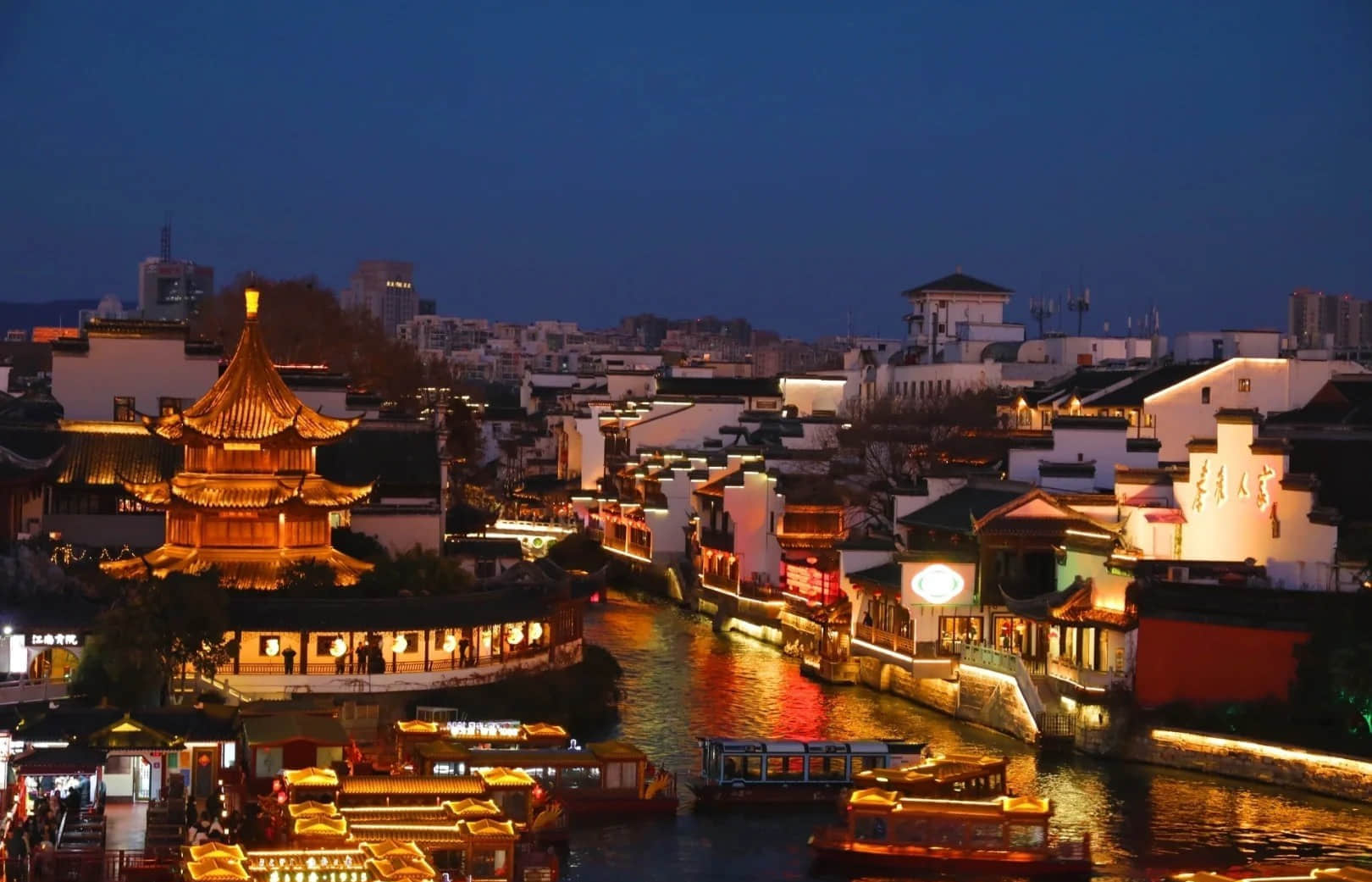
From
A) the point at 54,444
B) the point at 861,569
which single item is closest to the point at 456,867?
the point at 861,569

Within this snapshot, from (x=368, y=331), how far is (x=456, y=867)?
188 ft

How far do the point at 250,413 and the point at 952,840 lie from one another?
1721 cm

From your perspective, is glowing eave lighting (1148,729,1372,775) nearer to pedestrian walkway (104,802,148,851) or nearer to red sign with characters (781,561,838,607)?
pedestrian walkway (104,802,148,851)

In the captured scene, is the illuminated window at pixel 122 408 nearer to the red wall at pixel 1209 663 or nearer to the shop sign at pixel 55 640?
the shop sign at pixel 55 640

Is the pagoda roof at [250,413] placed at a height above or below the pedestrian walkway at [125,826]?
above

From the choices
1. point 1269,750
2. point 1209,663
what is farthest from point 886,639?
point 1269,750

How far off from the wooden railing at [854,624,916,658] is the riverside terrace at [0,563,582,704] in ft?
22.4

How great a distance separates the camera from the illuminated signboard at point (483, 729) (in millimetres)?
33406

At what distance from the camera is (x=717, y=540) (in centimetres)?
5975

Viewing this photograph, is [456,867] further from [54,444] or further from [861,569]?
[54,444]

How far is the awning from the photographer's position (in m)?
28.0

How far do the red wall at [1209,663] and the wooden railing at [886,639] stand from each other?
6.28 m

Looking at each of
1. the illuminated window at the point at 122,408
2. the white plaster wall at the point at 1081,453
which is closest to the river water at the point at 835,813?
the white plaster wall at the point at 1081,453

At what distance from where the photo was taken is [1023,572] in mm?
41844
